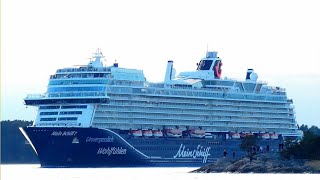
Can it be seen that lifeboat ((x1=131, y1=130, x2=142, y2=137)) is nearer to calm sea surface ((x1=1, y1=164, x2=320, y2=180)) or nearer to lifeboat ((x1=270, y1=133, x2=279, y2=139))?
calm sea surface ((x1=1, y1=164, x2=320, y2=180))

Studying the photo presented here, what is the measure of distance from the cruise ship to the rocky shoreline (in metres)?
14.9

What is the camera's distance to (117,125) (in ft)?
476

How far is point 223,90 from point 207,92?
3958mm

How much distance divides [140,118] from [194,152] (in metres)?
9.24

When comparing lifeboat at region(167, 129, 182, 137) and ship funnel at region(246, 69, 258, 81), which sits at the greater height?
ship funnel at region(246, 69, 258, 81)

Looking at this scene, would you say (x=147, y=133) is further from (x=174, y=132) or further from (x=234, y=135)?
(x=234, y=135)

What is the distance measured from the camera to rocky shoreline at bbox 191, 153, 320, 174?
125 metres

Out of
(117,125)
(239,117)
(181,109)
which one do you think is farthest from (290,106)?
(117,125)

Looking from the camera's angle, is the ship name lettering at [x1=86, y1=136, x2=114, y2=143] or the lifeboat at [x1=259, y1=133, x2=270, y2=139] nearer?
the ship name lettering at [x1=86, y1=136, x2=114, y2=143]

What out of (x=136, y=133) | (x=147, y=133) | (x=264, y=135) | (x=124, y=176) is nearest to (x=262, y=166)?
(x=124, y=176)

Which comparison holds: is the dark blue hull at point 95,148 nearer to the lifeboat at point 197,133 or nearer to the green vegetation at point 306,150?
the lifeboat at point 197,133

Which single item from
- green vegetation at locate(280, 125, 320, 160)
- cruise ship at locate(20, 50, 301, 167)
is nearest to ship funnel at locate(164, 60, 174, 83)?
cruise ship at locate(20, 50, 301, 167)

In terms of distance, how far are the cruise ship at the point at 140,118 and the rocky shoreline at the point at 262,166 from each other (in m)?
14.9

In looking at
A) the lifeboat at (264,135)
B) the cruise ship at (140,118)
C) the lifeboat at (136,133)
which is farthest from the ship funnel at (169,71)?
the lifeboat at (264,135)
